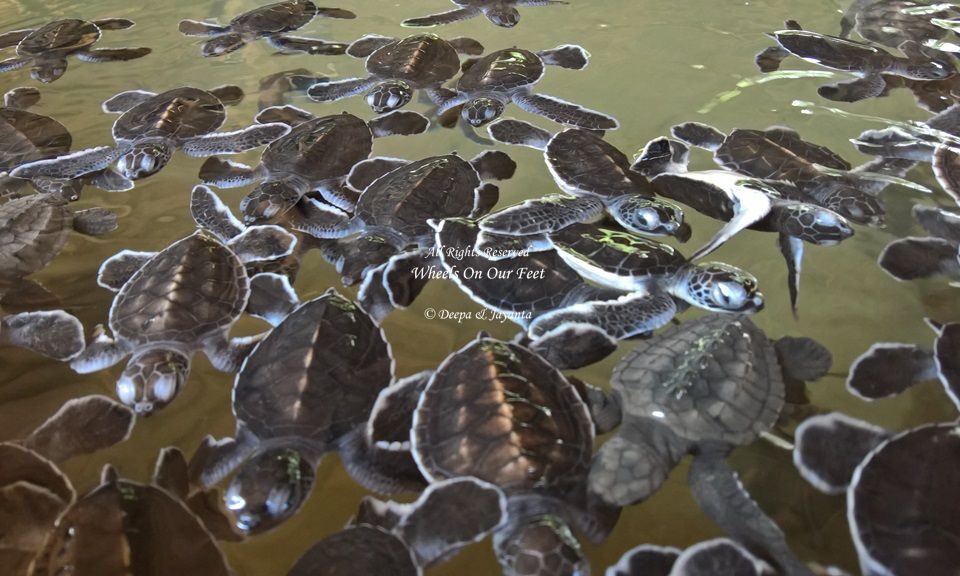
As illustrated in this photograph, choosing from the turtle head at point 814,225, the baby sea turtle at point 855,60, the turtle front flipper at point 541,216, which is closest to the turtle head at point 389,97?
the turtle front flipper at point 541,216

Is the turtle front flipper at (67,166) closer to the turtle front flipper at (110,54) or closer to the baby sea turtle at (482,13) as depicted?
the turtle front flipper at (110,54)

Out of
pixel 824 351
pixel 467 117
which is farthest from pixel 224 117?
pixel 824 351

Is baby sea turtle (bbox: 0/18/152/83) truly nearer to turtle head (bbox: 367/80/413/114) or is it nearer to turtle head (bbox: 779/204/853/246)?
turtle head (bbox: 367/80/413/114)

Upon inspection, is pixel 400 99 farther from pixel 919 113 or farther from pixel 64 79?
pixel 919 113

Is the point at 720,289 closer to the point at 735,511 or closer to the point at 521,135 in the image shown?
the point at 735,511

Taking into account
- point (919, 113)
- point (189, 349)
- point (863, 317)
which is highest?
point (919, 113)

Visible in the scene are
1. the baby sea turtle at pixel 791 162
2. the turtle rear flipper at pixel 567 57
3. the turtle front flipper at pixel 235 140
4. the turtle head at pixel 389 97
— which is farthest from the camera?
the turtle rear flipper at pixel 567 57

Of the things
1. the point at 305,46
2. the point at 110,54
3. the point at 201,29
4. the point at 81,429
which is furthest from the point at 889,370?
the point at 110,54
